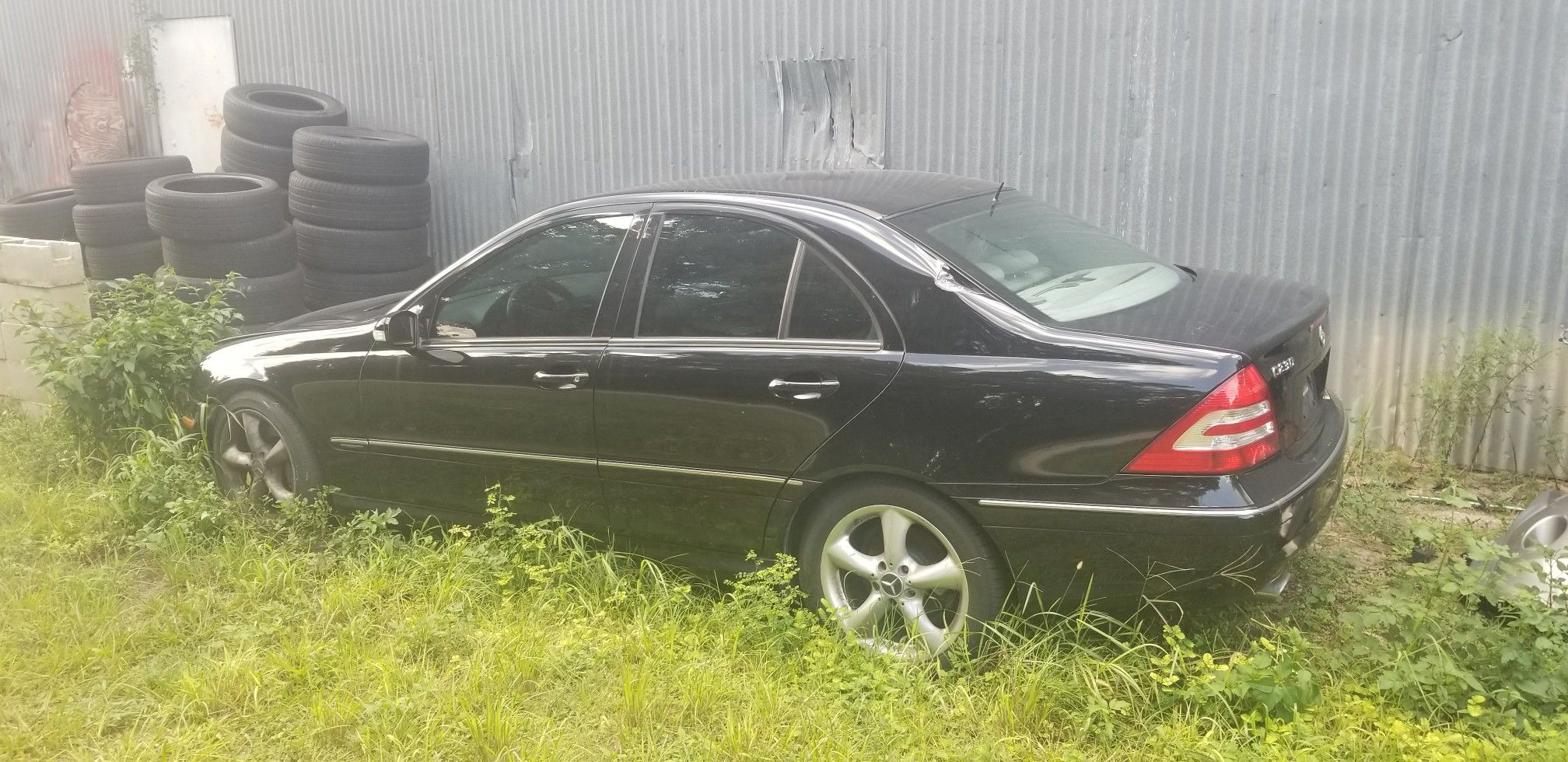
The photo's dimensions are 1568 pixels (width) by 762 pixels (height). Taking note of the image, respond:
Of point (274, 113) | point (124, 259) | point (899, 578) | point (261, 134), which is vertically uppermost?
point (274, 113)

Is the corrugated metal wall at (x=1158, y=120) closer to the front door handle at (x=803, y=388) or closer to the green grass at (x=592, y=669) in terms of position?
the green grass at (x=592, y=669)

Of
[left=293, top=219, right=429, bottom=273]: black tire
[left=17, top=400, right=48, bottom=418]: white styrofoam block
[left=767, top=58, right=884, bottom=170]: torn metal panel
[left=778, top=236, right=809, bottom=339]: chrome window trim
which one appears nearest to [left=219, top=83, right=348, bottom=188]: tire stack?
[left=293, top=219, right=429, bottom=273]: black tire

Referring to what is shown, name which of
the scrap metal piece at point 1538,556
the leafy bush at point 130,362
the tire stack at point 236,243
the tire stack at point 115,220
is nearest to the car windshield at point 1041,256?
the scrap metal piece at point 1538,556

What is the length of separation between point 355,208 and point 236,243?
874 mm

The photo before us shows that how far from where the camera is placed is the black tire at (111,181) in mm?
9375

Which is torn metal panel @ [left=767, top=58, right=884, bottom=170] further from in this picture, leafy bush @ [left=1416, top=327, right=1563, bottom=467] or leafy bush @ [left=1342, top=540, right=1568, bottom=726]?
leafy bush @ [left=1342, top=540, right=1568, bottom=726]

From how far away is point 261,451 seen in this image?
5.22 meters

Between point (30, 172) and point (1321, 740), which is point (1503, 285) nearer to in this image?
point (1321, 740)

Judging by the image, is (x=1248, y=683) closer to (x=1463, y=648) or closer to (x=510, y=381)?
(x=1463, y=648)

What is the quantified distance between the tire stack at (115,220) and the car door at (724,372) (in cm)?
688

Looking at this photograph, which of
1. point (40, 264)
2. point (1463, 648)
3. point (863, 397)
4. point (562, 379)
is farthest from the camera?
point (40, 264)

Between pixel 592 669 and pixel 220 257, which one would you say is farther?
pixel 220 257

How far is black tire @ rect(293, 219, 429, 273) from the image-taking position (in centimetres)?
886

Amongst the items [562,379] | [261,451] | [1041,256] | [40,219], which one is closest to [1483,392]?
[1041,256]
